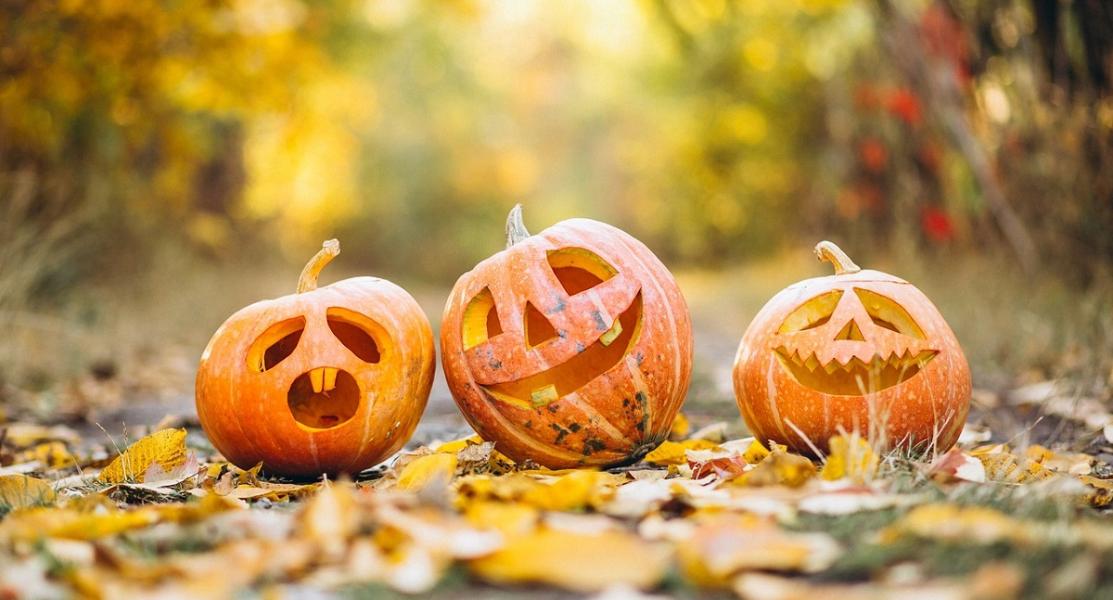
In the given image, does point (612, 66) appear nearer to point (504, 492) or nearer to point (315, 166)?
point (315, 166)

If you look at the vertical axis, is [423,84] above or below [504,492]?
above

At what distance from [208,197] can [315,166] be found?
7456 mm

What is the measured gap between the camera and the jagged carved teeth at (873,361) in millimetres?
2383

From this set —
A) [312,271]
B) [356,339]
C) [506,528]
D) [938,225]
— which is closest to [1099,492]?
[506,528]

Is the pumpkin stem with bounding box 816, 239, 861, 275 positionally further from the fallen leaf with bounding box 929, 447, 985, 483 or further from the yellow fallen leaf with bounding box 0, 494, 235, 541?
the yellow fallen leaf with bounding box 0, 494, 235, 541

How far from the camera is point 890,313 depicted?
2527 millimetres

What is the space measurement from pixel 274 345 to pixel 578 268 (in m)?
0.91

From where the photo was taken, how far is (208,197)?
10102 mm

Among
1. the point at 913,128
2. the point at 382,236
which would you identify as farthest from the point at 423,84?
the point at 913,128

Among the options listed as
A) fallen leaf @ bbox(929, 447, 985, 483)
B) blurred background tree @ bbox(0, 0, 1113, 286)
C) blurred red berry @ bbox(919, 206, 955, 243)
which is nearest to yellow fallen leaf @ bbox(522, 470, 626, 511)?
fallen leaf @ bbox(929, 447, 985, 483)

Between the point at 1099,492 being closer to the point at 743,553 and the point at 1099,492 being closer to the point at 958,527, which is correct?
the point at 958,527

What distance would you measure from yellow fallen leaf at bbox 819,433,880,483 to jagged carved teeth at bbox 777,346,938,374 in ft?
1.48

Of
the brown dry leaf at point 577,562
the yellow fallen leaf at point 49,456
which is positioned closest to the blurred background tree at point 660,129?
the yellow fallen leaf at point 49,456

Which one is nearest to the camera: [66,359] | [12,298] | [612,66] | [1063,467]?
[1063,467]
